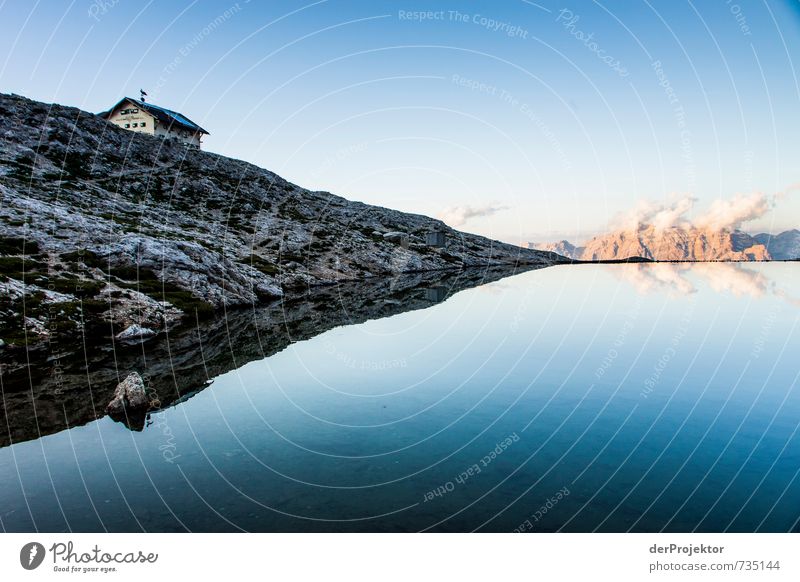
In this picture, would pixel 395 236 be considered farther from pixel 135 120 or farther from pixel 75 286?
pixel 75 286

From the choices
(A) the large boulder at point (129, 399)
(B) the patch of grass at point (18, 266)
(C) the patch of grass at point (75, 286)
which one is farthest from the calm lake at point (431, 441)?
(B) the patch of grass at point (18, 266)

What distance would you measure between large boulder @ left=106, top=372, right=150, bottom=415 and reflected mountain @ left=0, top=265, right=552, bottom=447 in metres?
0.69

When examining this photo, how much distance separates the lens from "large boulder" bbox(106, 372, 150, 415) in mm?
26297

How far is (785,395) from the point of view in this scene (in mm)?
28219

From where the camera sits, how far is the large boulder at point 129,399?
26297 millimetres

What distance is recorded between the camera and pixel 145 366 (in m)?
35.5

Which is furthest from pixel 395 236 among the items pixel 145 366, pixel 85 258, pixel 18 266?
pixel 145 366

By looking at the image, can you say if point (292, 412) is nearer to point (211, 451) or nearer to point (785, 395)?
point (211, 451)

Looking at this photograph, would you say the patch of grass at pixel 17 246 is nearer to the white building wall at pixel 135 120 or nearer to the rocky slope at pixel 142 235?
the rocky slope at pixel 142 235

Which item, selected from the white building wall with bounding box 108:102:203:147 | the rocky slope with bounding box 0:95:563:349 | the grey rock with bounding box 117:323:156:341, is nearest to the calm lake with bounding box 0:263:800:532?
the grey rock with bounding box 117:323:156:341

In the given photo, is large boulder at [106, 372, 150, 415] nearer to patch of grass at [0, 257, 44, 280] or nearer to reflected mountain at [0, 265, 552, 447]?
reflected mountain at [0, 265, 552, 447]

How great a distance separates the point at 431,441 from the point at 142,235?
229ft

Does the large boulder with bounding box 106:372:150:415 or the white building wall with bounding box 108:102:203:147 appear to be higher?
the white building wall with bounding box 108:102:203:147
